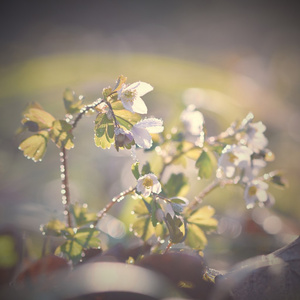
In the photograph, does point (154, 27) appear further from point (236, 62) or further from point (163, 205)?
point (163, 205)

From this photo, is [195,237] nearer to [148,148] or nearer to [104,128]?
[148,148]

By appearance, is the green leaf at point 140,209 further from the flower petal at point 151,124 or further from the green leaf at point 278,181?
the green leaf at point 278,181

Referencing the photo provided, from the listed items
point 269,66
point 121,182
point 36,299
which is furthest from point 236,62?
point 36,299

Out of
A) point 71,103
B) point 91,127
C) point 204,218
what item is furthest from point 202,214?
point 91,127

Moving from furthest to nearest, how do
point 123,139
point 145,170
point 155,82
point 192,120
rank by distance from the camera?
point 155,82 < point 192,120 < point 145,170 < point 123,139

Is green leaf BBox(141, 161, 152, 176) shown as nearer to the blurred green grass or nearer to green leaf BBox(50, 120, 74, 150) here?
green leaf BBox(50, 120, 74, 150)

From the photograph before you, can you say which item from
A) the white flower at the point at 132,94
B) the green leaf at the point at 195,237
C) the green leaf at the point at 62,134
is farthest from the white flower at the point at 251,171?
the green leaf at the point at 62,134
